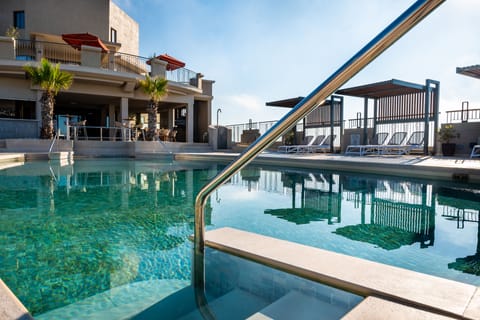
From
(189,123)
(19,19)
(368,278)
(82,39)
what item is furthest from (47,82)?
(368,278)

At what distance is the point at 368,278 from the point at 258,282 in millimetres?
472

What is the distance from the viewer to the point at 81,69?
1559 cm

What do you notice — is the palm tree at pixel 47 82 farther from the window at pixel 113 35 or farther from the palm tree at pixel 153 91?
the window at pixel 113 35

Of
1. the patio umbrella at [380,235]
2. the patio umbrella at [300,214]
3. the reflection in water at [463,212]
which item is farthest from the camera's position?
the patio umbrella at [300,214]

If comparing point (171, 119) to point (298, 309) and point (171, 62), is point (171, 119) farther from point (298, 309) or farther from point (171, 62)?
point (298, 309)

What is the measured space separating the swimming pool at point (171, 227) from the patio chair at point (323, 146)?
875 cm

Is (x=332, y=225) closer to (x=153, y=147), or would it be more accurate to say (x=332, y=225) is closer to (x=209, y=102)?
(x=153, y=147)

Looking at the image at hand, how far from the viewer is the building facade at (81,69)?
15.7 metres

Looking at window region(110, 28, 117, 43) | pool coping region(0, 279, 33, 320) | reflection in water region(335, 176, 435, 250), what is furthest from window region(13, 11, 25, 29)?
pool coping region(0, 279, 33, 320)

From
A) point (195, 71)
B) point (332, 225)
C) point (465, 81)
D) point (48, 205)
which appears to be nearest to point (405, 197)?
point (332, 225)

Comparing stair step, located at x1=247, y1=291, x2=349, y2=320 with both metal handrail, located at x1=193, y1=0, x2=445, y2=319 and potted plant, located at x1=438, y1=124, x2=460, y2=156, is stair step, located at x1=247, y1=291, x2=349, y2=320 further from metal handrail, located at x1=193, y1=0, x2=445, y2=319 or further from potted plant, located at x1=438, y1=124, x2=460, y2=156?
potted plant, located at x1=438, y1=124, x2=460, y2=156

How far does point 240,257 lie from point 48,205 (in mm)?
3473

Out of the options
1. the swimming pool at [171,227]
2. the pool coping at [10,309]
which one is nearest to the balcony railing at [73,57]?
the swimming pool at [171,227]

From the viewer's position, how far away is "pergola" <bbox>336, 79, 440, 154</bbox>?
11.7 metres
